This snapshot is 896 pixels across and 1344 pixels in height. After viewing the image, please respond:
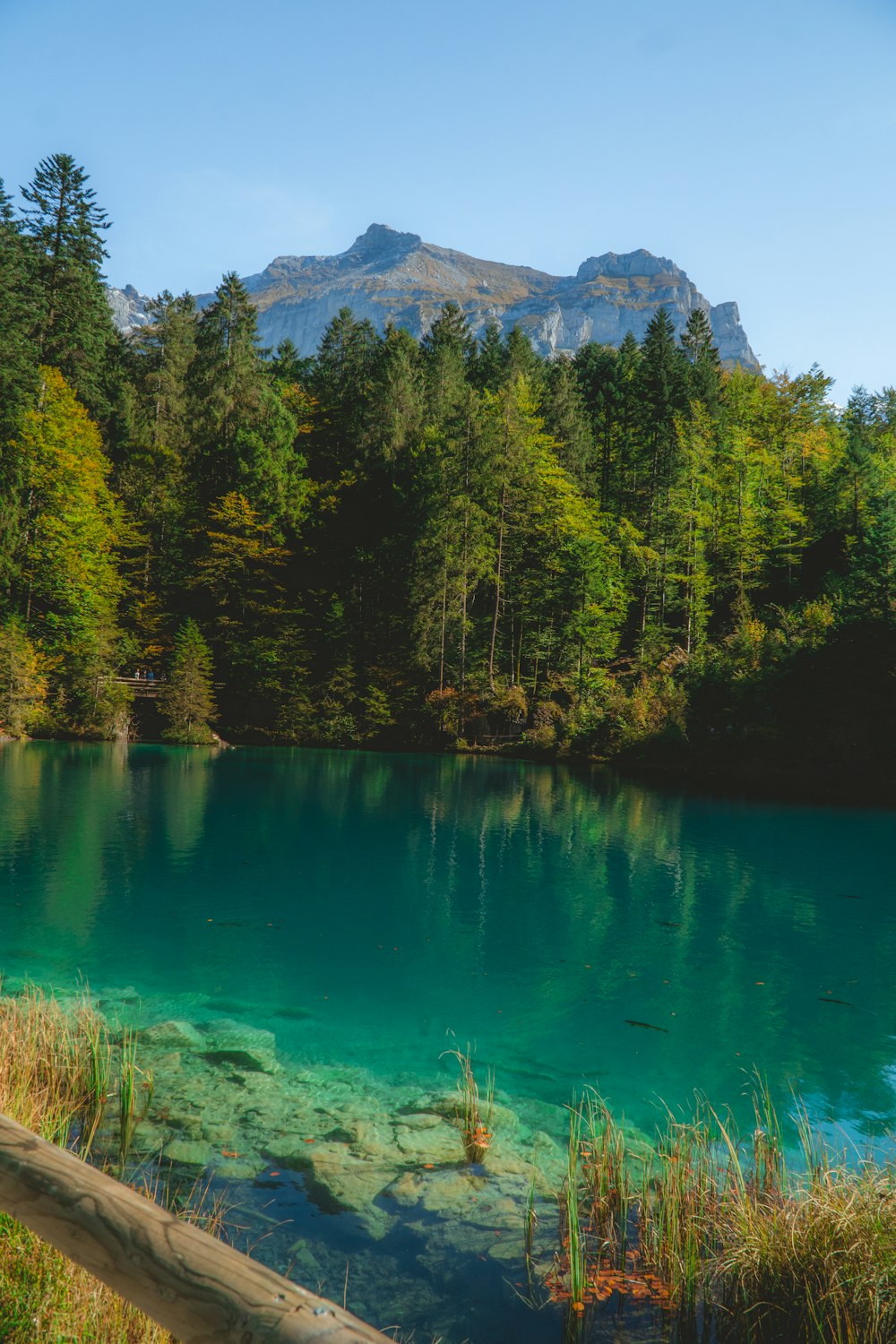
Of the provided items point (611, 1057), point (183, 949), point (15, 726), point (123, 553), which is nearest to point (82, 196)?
point (123, 553)

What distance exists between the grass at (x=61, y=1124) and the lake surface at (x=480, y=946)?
4.23ft

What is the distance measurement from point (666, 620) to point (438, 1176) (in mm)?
48059

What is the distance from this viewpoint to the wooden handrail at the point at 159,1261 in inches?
67.7

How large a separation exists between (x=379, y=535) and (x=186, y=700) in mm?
16915

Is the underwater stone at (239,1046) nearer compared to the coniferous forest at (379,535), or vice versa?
the underwater stone at (239,1046)

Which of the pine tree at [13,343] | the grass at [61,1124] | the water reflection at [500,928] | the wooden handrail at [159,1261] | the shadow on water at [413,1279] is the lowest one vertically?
the water reflection at [500,928]

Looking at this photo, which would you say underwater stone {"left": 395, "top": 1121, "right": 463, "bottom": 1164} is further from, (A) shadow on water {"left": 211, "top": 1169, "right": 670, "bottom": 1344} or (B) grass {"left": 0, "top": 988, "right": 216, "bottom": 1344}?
(B) grass {"left": 0, "top": 988, "right": 216, "bottom": 1344}

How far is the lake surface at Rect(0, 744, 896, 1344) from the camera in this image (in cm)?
795

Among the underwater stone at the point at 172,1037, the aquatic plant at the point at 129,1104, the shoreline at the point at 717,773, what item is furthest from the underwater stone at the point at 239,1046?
the shoreline at the point at 717,773

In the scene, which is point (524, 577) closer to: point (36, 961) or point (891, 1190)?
point (36, 961)

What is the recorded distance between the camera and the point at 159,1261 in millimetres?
1948

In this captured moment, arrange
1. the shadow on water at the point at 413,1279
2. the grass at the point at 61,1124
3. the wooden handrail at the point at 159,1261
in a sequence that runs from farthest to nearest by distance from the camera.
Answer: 1. the shadow on water at the point at 413,1279
2. the grass at the point at 61,1124
3. the wooden handrail at the point at 159,1261

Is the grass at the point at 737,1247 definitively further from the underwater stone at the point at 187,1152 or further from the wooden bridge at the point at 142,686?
the wooden bridge at the point at 142,686

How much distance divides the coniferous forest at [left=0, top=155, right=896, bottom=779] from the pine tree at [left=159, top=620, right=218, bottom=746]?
0.17 meters
